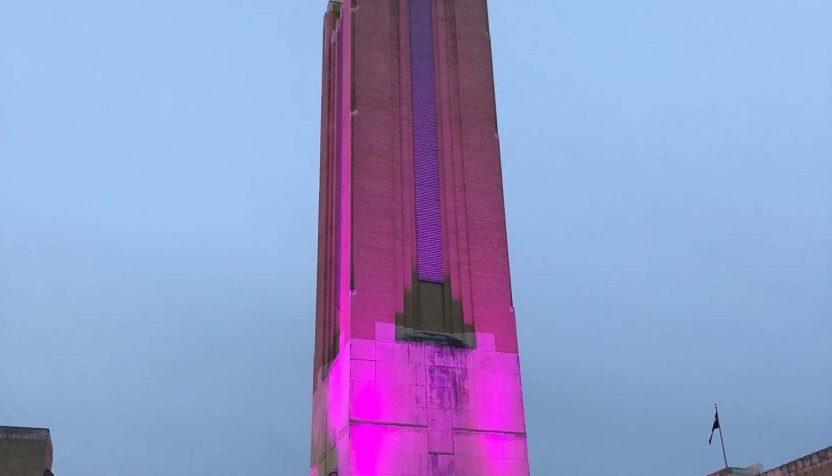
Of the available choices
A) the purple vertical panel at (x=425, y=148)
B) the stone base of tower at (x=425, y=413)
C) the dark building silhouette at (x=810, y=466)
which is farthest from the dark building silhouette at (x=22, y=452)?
the dark building silhouette at (x=810, y=466)

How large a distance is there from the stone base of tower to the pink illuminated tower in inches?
2.3

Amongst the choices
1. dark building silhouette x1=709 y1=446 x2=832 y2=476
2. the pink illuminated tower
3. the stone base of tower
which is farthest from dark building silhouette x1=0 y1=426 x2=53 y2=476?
dark building silhouette x1=709 y1=446 x2=832 y2=476

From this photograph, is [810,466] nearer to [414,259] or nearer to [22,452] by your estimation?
[414,259]

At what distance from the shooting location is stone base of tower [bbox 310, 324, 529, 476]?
38.9m

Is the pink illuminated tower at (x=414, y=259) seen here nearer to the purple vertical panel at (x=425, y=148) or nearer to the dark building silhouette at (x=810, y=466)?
the purple vertical panel at (x=425, y=148)

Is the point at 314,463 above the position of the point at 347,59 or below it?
below

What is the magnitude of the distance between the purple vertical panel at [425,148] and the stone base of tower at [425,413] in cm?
477

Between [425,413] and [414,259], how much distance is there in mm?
8090

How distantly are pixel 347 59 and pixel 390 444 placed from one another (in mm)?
21852

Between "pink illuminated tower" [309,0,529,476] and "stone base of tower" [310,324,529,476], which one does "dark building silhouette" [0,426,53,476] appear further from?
"stone base of tower" [310,324,529,476]

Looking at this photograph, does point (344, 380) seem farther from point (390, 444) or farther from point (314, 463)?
point (314, 463)

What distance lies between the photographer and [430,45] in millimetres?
50219

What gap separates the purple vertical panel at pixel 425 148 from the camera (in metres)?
44.6

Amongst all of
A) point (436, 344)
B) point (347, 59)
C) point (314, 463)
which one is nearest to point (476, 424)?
point (436, 344)
